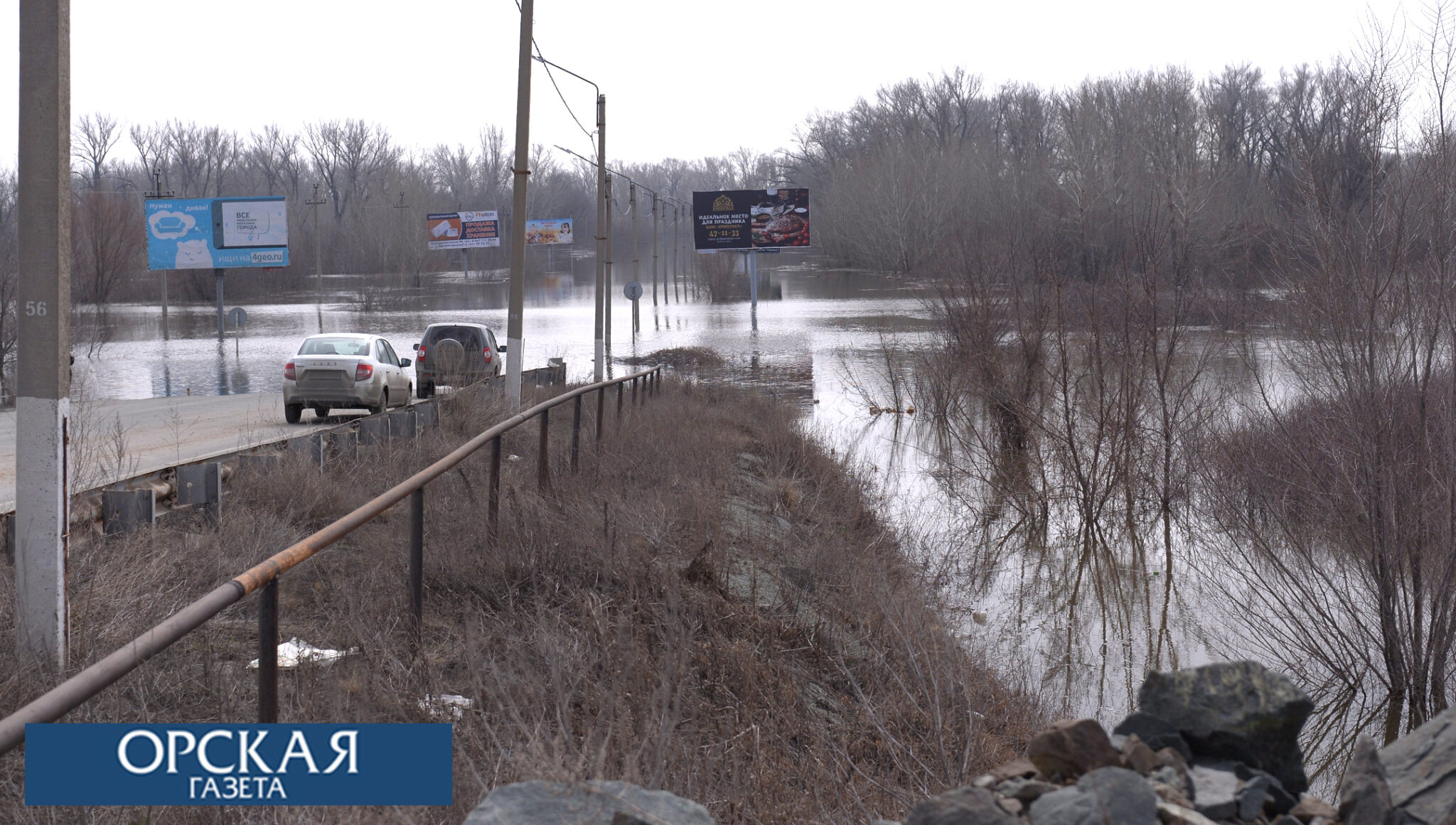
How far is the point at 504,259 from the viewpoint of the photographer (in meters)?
139

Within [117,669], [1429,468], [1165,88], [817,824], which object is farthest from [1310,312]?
[1165,88]

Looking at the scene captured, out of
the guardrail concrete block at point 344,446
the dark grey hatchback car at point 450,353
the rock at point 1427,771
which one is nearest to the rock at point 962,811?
the rock at point 1427,771

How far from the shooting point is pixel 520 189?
681 inches

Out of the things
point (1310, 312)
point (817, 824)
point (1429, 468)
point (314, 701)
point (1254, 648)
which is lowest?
point (1254, 648)

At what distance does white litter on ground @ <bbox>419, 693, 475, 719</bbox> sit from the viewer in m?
4.89

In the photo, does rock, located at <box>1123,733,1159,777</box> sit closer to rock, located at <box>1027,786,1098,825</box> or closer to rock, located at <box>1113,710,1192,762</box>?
rock, located at <box>1113,710,1192,762</box>

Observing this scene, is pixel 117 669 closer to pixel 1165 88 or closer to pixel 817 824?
pixel 817 824

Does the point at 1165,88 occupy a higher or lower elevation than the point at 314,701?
higher

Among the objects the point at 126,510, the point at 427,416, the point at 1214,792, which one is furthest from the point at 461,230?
the point at 1214,792

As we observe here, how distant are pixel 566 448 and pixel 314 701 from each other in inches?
326

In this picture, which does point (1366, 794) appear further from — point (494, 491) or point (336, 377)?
point (336, 377)

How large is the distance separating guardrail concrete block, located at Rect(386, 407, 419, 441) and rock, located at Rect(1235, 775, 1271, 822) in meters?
10.9

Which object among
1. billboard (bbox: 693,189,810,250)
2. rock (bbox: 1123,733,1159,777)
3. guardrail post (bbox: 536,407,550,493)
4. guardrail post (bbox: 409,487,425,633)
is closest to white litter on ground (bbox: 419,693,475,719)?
guardrail post (bbox: 409,487,425,633)

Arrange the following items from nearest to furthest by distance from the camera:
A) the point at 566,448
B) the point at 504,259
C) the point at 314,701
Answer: the point at 314,701 < the point at 566,448 < the point at 504,259
